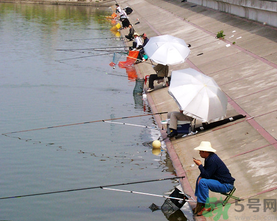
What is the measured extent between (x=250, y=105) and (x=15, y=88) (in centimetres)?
1107

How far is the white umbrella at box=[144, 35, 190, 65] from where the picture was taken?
1642 cm

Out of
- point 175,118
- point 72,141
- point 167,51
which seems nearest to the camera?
point 175,118

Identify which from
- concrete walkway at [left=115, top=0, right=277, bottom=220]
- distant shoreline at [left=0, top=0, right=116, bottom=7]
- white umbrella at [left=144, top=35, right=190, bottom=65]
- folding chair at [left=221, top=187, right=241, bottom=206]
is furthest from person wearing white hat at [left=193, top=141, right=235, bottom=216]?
distant shoreline at [left=0, top=0, right=116, bottom=7]

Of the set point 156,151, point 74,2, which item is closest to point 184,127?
point 156,151

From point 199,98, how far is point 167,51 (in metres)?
5.37

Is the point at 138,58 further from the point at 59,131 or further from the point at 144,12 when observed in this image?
the point at 144,12

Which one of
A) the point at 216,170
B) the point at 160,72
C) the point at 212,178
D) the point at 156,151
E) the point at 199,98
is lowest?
the point at 156,151

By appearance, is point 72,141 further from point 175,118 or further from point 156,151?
point 175,118

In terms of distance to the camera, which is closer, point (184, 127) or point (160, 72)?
point (184, 127)

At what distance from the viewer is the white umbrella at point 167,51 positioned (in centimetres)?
1642

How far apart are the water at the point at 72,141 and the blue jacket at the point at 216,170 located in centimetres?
160

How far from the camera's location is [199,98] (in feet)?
38.0

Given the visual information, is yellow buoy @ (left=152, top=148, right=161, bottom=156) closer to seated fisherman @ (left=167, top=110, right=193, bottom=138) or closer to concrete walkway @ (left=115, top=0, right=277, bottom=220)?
concrete walkway @ (left=115, top=0, right=277, bottom=220)

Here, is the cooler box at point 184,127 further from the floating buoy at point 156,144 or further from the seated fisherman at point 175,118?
the floating buoy at point 156,144
